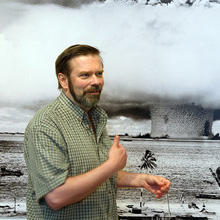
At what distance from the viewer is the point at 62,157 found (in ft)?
3.75

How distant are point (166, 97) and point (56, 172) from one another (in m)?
1.05

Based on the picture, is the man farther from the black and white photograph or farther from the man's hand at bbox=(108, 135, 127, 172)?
the black and white photograph

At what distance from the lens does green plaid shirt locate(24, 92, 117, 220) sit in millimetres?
1109

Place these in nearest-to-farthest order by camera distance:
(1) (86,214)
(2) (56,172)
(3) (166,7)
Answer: (2) (56,172)
(1) (86,214)
(3) (166,7)

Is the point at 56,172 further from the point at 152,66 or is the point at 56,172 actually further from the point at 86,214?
the point at 152,66

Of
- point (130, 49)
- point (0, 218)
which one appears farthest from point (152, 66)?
point (0, 218)

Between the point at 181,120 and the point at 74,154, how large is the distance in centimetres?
96

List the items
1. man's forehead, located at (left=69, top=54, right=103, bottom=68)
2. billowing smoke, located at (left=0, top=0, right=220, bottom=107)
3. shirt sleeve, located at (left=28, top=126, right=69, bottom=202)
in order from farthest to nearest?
billowing smoke, located at (left=0, top=0, right=220, bottom=107)
man's forehead, located at (left=69, top=54, right=103, bottom=68)
shirt sleeve, located at (left=28, top=126, right=69, bottom=202)

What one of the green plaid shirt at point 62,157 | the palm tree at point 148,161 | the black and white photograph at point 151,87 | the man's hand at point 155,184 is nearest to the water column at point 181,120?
the black and white photograph at point 151,87

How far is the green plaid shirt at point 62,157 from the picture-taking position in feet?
3.64

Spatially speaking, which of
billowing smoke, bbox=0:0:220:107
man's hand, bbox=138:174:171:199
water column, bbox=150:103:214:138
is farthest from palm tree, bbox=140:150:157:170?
man's hand, bbox=138:174:171:199

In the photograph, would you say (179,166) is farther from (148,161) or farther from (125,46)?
(125,46)

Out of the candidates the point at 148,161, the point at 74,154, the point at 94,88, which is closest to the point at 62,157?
the point at 74,154

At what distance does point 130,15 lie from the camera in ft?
6.42
